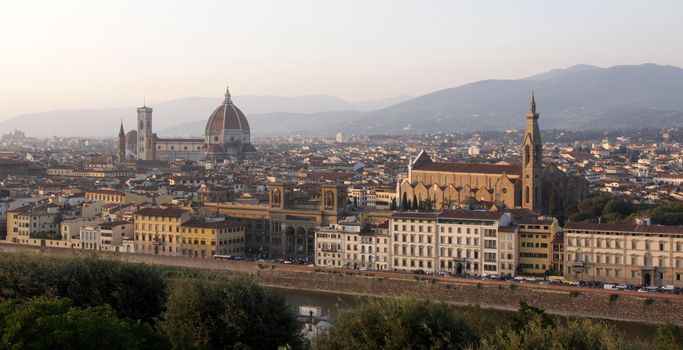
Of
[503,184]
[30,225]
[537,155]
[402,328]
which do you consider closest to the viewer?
[402,328]

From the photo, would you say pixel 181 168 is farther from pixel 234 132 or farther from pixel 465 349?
pixel 465 349

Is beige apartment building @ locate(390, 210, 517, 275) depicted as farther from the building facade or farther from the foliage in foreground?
the foliage in foreground

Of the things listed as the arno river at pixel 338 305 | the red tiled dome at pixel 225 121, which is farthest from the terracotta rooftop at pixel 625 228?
the red tiled dome at pixel 225 121

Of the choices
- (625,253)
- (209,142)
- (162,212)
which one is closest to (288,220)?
(162,212)

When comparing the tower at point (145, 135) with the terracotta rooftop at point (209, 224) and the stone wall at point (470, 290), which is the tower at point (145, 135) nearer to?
the terracotta rooftop at point (209, 224)

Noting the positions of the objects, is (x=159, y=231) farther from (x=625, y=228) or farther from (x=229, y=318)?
(x=229, y=318)

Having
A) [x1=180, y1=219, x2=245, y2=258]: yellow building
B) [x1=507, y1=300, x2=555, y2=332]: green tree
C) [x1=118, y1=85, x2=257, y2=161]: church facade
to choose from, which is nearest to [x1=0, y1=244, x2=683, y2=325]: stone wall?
[x1=180, y1=219, x2=245, y2=258]: yellow building

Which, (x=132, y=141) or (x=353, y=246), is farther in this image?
(x=132, y=141)

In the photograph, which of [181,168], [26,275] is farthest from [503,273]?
[181,168]
